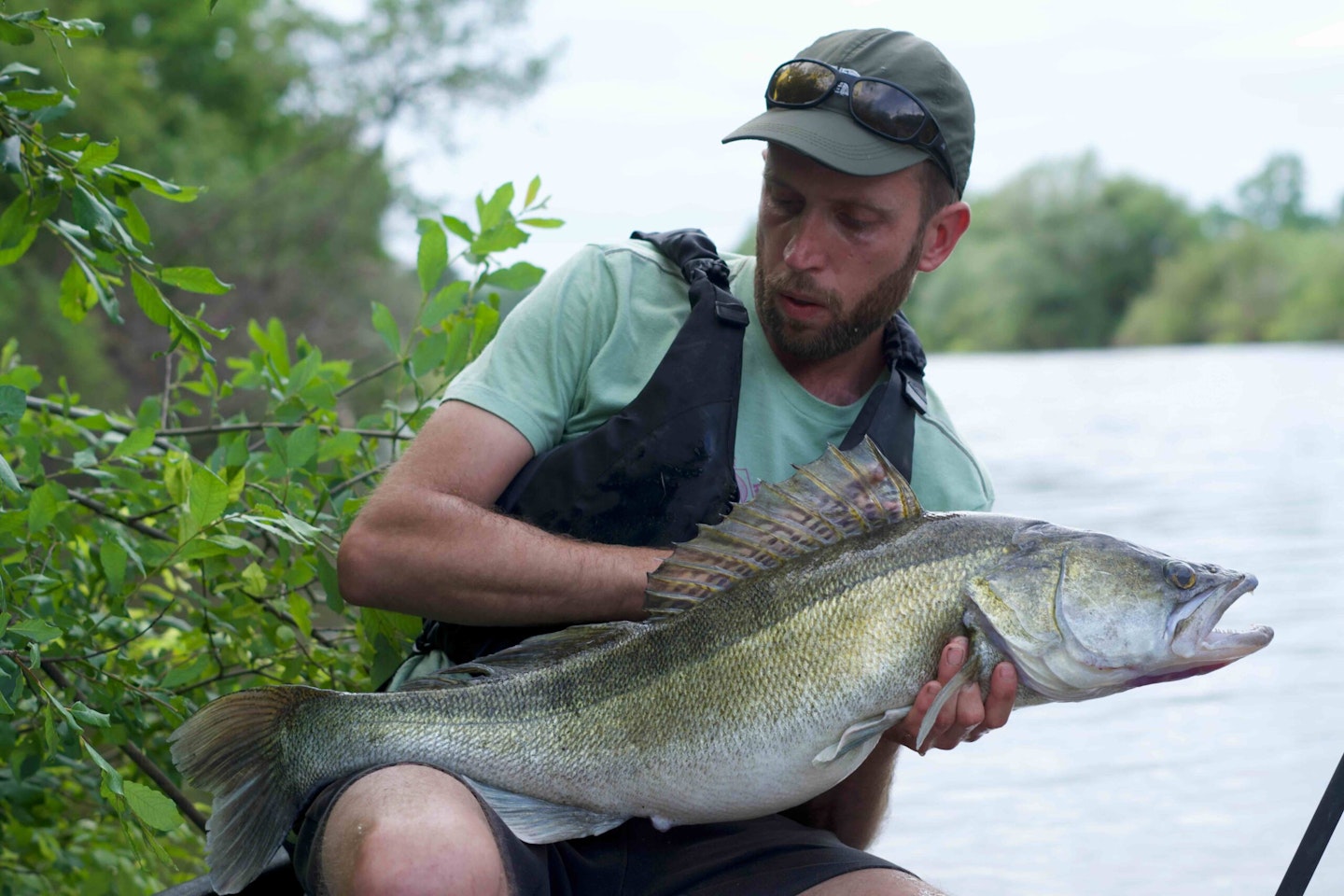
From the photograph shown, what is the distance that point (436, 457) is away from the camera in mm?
2822

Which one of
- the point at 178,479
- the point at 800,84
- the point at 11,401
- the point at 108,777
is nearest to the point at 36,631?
the point at 108,777

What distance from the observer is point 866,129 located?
3.09 m

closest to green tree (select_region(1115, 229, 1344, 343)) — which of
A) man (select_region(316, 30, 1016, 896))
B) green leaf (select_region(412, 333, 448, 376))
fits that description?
man (select_region(316, 30, 1016, 896))

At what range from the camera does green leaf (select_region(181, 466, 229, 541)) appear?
274 cm

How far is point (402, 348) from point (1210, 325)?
71.1 metres

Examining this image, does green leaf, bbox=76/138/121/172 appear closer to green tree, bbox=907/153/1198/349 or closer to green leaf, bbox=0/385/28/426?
green leaf, bbox=0/385/28/426

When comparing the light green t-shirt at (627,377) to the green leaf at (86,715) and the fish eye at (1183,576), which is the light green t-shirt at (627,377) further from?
the green leaf at (86,715)

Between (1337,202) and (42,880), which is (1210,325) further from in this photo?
(42,880)

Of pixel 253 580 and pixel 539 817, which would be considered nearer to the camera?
pixel 539 817

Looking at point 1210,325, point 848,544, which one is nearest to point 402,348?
point 848,544

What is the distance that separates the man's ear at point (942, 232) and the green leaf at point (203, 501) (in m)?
1.78

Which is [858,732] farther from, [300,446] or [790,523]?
[300,446]

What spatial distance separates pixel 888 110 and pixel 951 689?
142 centimetres

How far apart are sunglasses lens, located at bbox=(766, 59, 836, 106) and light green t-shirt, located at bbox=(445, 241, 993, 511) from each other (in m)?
0.44
